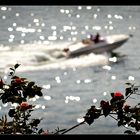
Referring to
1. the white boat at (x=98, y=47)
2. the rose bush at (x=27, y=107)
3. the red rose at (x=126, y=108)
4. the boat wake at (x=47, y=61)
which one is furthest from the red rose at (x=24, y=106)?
the boat wake at (x=47, y=61)

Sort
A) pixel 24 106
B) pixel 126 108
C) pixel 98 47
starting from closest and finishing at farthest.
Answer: pixel 126 108, pixel 24 106, pixel 98 47

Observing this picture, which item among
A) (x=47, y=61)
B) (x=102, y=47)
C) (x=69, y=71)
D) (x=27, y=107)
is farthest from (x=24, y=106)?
(x=47, y=61)

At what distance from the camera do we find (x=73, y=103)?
1035 inches

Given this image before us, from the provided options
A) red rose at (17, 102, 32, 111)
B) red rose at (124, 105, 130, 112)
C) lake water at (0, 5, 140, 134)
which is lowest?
red rose at (124, 105, 130, 112)

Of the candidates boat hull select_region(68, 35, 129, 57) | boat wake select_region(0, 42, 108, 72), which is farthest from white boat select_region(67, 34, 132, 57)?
boat wake select_region(0, 42, 108, 72)

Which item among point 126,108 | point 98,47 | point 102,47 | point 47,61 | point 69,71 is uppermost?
point 102,47

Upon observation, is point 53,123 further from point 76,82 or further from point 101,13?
point 101,13

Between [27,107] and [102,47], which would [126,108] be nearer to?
[27,107]

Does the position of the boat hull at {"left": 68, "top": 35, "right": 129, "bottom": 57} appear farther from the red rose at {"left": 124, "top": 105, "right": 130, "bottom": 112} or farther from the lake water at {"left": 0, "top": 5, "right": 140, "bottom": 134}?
the red rose at {"left": 124, "top": 105, "right": 130, "bottom": 112}

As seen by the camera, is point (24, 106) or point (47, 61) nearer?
point (24, 106)

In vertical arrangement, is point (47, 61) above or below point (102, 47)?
below
